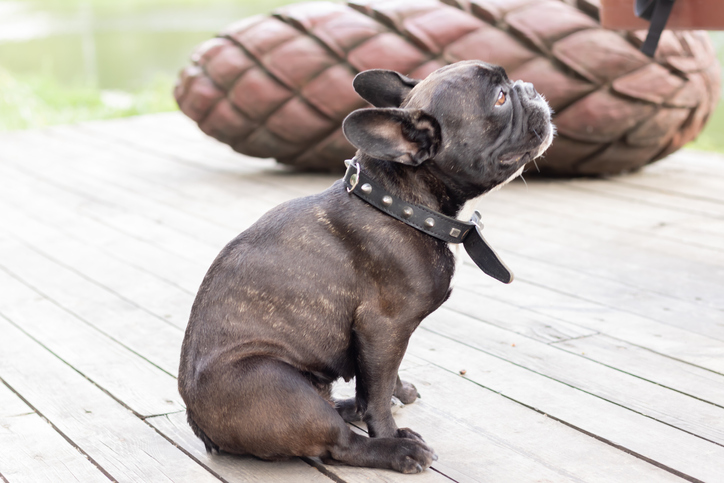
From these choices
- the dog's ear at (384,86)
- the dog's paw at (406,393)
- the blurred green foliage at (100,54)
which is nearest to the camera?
the dog's ear at (384,86)

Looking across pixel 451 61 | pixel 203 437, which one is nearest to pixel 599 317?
pixel 203 437

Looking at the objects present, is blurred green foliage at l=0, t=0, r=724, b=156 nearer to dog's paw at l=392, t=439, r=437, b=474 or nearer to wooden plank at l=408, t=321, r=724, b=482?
wooden plank at l=408, t=321, r=724, b=482

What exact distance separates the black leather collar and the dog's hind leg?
0.39m

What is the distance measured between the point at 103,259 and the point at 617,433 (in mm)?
2184

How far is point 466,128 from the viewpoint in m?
1.74

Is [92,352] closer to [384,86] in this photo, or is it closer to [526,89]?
[384,86]

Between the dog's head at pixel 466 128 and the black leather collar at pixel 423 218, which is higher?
the dog's head at pixel 466 128

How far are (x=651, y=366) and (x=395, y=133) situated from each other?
108 cm

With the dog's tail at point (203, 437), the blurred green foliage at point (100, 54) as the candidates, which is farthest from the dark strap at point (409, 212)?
the blurred green foliage at point (100, 54)

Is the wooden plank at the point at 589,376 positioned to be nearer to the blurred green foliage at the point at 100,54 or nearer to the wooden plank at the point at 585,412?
the wooden plank at the point at 585,412

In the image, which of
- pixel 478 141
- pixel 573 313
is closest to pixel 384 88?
pixel 478 141

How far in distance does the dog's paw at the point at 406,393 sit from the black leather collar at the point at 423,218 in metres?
0.41

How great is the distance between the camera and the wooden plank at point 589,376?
1.98 m

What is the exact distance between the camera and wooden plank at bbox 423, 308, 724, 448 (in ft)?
6.48
